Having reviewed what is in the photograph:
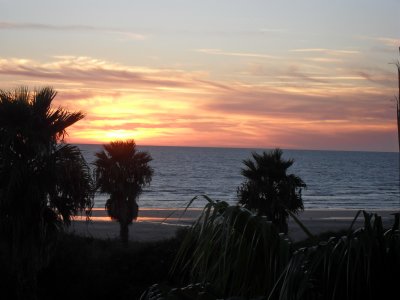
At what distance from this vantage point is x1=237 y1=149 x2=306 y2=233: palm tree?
1101 inches

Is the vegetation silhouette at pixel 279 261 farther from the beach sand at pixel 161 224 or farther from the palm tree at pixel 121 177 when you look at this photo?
the beach sand at pixel 161 224

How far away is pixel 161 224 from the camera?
50469mm

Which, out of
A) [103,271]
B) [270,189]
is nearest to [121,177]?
[270,189]

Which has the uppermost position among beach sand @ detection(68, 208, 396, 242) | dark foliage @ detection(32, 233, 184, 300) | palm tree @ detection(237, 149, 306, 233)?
palm tree @ detection(237, 149, 306, 233)

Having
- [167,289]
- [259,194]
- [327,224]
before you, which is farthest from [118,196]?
[167,289]

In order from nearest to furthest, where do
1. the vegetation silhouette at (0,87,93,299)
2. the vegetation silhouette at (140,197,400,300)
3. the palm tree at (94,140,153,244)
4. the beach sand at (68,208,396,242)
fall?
the vegetation silhouette at (140,197,400,300) → the vegetation silhouette at (0,87,93,299) → the palm tree at (94,140,153,244) → the beach sand at (68,208,396,242)

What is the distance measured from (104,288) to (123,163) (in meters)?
13.2

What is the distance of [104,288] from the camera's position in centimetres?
2123

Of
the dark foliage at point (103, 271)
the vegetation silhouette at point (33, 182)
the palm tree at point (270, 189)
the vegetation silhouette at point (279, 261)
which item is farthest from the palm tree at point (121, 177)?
the vegetation silhouette at point (279, 261)

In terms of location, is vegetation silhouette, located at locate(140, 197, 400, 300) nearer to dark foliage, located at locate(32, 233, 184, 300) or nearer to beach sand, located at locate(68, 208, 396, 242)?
dark foliage, located at locate(32, 233, 184, 300)

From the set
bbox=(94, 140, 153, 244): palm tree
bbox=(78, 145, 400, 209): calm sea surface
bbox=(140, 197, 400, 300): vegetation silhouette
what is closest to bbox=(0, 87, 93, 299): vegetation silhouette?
bbox=(140, 197, 400, 300): vegetation silhouette

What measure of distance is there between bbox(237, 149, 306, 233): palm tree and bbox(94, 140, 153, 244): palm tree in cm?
693

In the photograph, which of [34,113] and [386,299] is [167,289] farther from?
[34,113]

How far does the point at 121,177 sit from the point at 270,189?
29.6 ft
